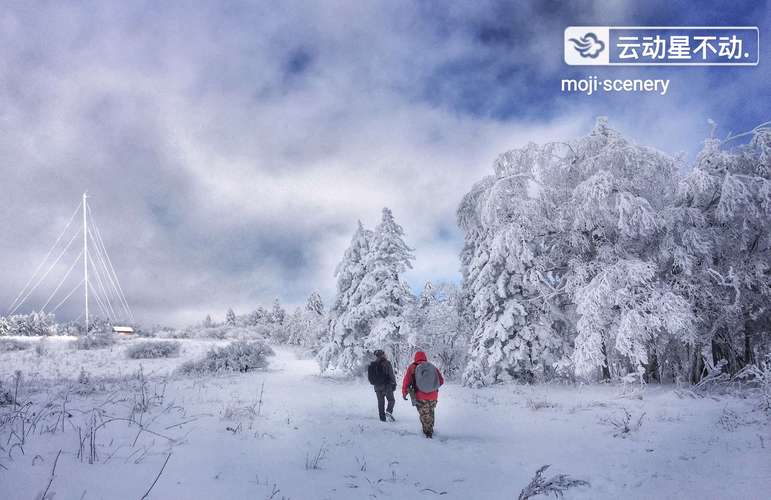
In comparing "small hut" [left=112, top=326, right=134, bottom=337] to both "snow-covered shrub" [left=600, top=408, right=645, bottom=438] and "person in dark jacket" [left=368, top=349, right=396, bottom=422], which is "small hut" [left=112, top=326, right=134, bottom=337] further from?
"snow-covered shrub" [left=600, top=408, right=645, bottom=438]

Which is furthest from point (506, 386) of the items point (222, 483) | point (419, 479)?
point (222, 483)

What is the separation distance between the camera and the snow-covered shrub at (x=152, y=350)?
961 inches

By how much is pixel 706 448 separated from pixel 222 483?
8.42 metres

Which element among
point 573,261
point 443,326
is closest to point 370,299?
point 443,326

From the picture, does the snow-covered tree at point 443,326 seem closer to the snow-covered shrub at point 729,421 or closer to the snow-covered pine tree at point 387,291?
the snow-covered pine tree at point 387,291

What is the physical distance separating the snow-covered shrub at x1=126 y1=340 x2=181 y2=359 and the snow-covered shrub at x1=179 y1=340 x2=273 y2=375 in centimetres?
483

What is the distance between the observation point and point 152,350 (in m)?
25.1

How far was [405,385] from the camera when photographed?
29.9 ft

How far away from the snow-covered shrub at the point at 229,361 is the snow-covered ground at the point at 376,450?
743 cm

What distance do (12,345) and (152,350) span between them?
21.3 feet

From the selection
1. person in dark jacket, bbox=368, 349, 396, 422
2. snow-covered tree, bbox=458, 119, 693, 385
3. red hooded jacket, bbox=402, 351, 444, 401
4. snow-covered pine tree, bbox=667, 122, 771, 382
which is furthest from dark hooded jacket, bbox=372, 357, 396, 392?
snow-covered pine tree, bbox=667, 122, 771, 382

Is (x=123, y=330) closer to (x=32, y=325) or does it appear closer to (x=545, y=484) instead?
(x=32, y=325)

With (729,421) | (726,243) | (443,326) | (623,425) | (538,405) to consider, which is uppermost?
(726,243)

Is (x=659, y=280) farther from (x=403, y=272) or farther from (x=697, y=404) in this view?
(x=403, y=272)
